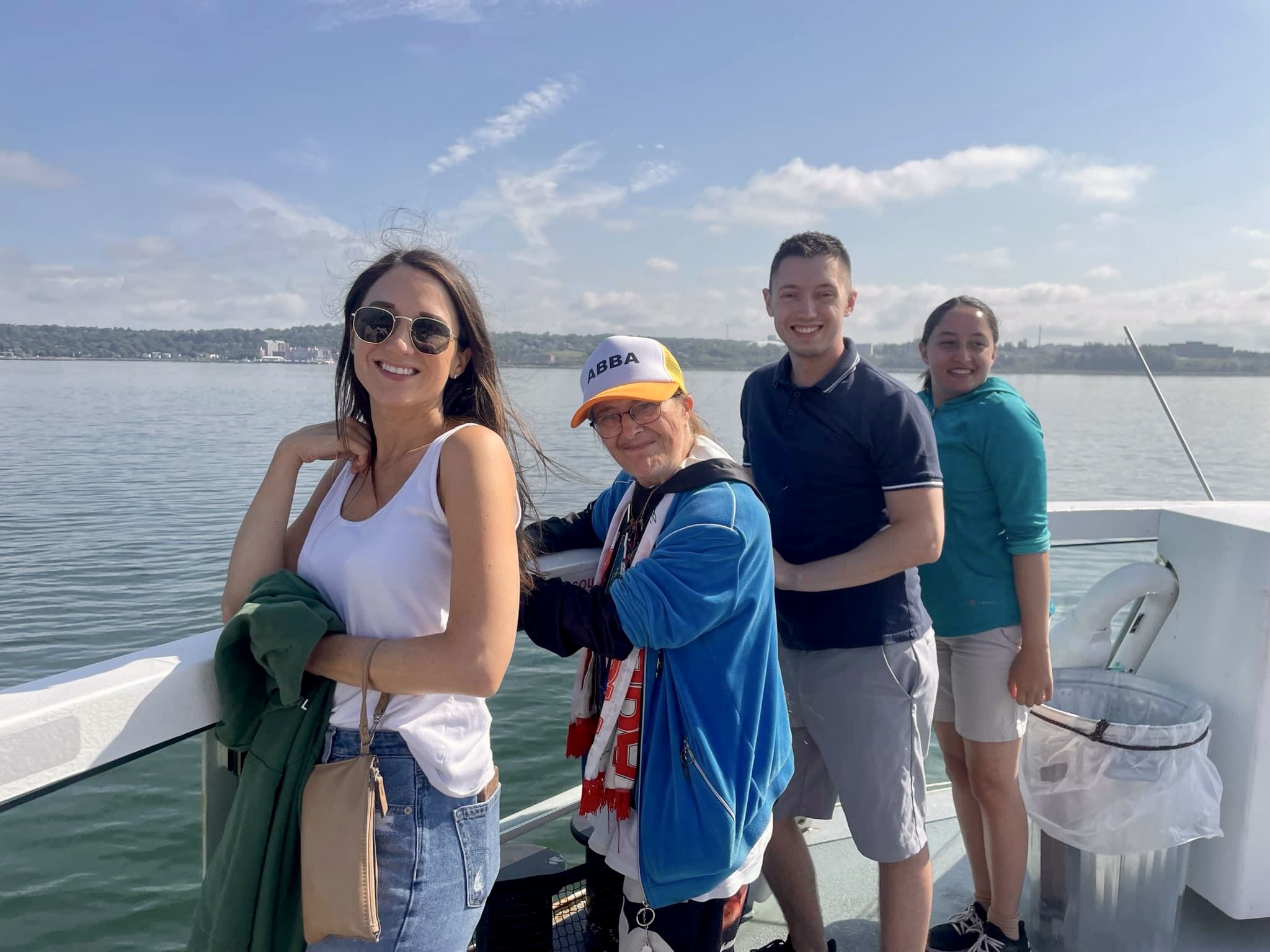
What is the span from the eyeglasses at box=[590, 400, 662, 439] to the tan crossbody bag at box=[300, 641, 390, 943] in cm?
63

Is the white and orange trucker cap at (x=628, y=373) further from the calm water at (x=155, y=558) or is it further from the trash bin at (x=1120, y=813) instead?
the trash bin at (x=1120, y=813)

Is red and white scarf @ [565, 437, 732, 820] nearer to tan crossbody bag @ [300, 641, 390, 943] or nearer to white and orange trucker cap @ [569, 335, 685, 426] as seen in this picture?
white and orange trucker cap @ [569, 335, 685, 426]

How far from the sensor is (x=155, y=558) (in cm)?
1252

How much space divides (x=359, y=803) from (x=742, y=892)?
817mm

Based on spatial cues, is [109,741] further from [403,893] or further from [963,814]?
[963,814]

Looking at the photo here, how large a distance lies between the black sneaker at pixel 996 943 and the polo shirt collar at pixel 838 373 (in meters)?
1.56

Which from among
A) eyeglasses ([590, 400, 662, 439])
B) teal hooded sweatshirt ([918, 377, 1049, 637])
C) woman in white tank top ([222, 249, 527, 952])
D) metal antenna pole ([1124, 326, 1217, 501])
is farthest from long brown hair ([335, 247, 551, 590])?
metal antenna pole ([1124, 326, 1217, 501])

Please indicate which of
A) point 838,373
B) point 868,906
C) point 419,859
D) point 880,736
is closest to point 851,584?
point 880,736

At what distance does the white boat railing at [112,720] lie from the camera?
3.94ft

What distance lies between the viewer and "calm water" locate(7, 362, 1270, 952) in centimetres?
267

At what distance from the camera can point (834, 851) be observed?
305 centimetres

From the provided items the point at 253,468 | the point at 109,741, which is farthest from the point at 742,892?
the point at 253,468

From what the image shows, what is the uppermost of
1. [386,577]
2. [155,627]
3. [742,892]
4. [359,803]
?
[386,577]

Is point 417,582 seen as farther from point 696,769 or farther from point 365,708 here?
point 696,769
